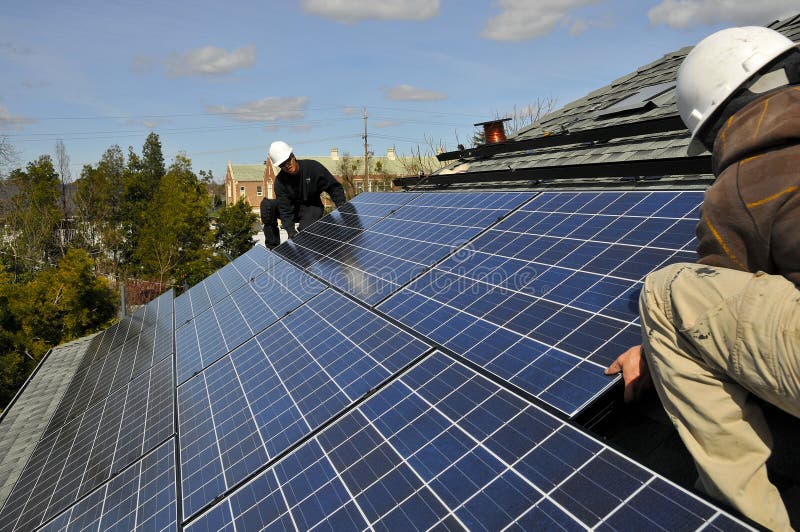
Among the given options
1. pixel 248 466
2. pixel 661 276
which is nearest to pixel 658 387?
pixel 661 276

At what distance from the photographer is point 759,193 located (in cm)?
221

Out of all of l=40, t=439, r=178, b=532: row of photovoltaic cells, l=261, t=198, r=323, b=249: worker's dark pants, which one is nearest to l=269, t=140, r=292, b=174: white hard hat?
l=261, t=198, r=323, b=249: worker's dark pants

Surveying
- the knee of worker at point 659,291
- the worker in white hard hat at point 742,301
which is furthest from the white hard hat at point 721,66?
the knee of worker at point 659,291

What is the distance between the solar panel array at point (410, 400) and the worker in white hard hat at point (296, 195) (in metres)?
4.35

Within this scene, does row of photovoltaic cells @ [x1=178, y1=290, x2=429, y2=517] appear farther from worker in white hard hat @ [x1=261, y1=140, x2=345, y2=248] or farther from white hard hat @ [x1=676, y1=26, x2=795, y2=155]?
worker in white hard hat @ [x1=261, y1=140, x2=345, y2=248]

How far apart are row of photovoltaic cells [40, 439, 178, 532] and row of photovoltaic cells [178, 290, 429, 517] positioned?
0.48 ft

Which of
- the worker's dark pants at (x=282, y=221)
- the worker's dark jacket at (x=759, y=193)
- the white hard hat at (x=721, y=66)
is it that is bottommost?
the worker's dark pants at (x=282, y=221)

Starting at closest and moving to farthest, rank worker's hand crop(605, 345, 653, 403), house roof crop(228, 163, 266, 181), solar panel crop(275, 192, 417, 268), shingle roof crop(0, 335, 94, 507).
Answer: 1. worker's hand crop(605, 345, 653, 403)
2. shingle roof crop(0, 335, 94, 507)
3. solar panel crop(275, 192, 417, 268)
4. house roof crop(228, 163, 266, 181)

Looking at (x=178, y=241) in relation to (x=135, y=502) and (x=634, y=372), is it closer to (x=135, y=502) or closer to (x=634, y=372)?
(x=135, y=502)

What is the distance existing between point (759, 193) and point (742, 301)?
0.47m

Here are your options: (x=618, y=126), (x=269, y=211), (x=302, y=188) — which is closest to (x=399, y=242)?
(x=618, y=126)

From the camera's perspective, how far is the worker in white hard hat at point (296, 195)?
11.7 m

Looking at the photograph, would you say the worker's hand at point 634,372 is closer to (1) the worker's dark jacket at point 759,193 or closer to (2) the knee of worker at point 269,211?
(1) the worker's dark jacket at point 759,193

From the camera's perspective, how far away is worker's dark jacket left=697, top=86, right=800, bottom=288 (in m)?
2.14
